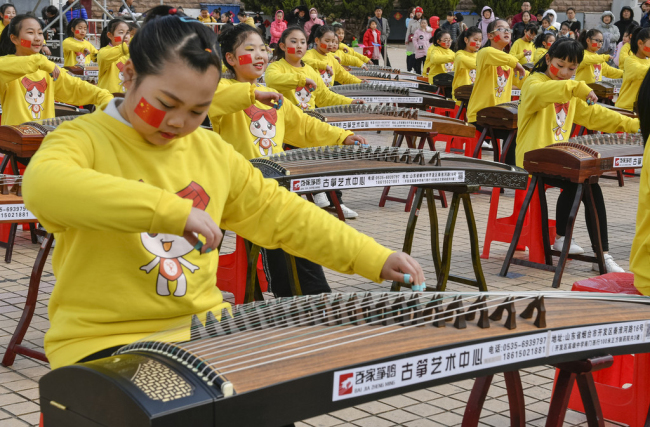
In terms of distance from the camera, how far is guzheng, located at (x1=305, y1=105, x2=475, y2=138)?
6.93 metres

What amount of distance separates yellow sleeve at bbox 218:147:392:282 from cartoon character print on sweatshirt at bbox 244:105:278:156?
2636 mm

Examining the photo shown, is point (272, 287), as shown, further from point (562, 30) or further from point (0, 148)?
point (562, 30)

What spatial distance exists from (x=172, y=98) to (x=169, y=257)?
0.40 metres

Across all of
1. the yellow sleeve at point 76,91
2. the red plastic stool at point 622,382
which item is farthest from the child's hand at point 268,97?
the yellow sleeve at point 76,91

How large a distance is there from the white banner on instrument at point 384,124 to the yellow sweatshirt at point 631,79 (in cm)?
323

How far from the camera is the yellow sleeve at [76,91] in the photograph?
7.09m

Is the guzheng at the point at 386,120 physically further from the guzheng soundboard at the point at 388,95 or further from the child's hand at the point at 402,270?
the child's hand at the point at 402,270

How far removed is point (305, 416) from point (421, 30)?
58.6 feet

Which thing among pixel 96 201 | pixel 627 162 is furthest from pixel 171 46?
pixel 627 162

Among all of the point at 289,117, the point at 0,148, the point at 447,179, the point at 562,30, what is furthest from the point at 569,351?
the point at 562,30

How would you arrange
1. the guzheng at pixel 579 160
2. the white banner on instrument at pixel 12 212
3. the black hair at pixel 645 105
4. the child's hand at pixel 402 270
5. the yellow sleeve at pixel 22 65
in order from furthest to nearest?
the yellow sleeve at pixel 22 65 < the guzheng at pixel 579 160 < the white banner on instrument at pixel 12 212 < the black hair at pixel 645 105 < the child's hand at pixel 402 270

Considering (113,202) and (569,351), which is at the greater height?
(113,202)

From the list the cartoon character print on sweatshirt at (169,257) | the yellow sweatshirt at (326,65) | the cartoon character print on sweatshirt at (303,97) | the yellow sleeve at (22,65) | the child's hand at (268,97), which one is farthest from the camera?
the yellow sweatshirt at (326,65)

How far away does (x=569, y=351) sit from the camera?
2.27 meters
